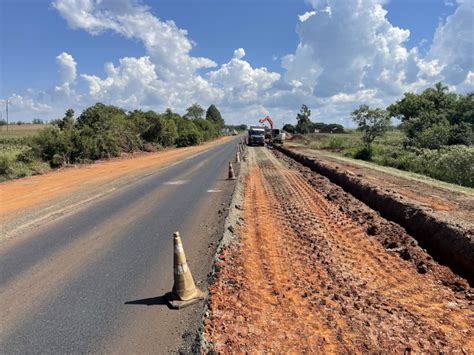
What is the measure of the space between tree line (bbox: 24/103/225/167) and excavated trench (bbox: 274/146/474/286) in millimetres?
19665

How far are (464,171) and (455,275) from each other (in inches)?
502

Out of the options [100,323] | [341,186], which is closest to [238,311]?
[100,323]

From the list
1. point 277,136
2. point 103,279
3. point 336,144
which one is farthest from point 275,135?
point 103,279

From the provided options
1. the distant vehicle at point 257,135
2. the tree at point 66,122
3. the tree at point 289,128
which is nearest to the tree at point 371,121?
the distant vehicle at point 257,135

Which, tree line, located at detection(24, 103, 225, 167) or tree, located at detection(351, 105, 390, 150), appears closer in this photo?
tree line, located at detection(24, 103, 225, 167)

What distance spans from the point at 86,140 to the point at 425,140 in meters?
26.7

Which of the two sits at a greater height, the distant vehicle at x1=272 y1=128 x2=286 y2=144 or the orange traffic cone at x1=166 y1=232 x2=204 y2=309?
the distant vehicle at x1=272 y1=128 x2=286 y2=144

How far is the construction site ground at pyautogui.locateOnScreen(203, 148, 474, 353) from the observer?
365 centimetres

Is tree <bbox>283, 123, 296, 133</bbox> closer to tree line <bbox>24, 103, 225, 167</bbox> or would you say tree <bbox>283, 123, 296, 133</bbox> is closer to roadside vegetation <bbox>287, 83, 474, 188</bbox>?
roadside vegetation <bbox>287, 83, 474, 188</bbox>

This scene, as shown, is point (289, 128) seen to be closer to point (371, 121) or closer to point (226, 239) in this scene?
point (371, 121)

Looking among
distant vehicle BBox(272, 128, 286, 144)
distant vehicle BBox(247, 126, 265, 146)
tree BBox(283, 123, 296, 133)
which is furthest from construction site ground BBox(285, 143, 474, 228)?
tree BBox(283, 123, 296, 133)

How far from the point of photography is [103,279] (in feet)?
17.4

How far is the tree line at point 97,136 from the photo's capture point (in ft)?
74.0

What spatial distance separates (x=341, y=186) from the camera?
14617 millimetres
